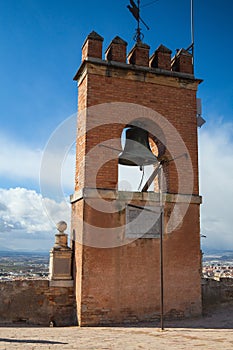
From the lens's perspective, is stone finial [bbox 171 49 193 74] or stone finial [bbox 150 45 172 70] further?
stone finial [bbox 171 49 193 74]

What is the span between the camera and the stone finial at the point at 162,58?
9.91 metres

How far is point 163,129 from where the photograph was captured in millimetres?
9555

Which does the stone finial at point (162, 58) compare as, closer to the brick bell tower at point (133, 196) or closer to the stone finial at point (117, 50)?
the brick bell tower at point (133, 196)

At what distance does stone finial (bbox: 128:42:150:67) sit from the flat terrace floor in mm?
6111

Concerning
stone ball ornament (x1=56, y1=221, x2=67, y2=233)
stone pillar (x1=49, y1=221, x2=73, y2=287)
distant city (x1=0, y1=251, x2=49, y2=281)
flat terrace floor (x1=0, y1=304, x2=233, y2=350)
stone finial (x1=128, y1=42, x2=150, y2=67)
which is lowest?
flat terrace floor (x1=0, y1=304, x2=233, y2=350)

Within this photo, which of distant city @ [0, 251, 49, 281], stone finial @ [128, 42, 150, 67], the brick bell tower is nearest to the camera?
the brick bell tower

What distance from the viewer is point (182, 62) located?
10.1 meters

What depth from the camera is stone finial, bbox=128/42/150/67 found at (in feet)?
31.9

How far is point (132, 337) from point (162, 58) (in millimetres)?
6651

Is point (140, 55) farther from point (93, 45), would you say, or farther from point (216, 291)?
point (216, 291)

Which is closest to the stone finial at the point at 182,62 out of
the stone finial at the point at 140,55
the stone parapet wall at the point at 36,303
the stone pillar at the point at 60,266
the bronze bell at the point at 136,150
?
the stone finial at the point at 140,55

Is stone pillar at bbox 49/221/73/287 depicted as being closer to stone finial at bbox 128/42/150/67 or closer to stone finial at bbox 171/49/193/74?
stone finial at bbox 128/42/150/67

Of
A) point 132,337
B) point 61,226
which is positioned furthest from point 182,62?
point 132,337

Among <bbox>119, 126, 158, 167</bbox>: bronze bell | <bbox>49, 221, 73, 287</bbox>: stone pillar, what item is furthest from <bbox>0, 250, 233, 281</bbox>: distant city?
<bbox>119, 126, 158, 167</bbox>: bronze bell
